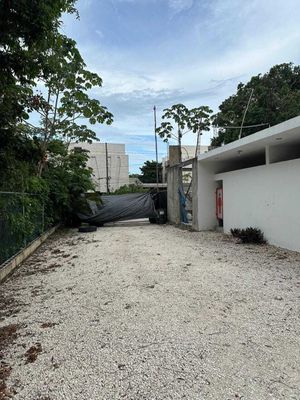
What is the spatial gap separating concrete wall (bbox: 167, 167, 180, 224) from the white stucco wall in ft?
11.7

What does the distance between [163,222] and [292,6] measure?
9442 millimetres

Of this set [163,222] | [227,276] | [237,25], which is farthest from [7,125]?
[163,222]

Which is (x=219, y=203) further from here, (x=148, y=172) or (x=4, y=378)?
(x=148, y=172)

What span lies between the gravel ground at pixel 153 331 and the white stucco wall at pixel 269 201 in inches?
55.1

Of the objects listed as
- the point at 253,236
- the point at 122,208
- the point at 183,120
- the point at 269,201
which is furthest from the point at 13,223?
the point at 183,120

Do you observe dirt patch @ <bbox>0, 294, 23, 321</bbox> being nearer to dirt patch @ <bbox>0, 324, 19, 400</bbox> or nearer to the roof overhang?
dirt patch @ <bbox>0, 324, 19, 400</bbox>

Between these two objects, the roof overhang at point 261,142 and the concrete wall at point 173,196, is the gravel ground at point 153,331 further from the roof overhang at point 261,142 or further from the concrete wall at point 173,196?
the concrete wall at point 173,196

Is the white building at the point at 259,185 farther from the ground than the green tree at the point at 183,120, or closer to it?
closer to it

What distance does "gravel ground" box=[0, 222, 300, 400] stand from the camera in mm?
2277

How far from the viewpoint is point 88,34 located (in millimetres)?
7332

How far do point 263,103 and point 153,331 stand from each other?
72.9 ft

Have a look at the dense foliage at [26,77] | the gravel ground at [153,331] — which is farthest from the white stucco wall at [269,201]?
the dense foliage at [26,77]

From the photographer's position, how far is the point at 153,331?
3162mm

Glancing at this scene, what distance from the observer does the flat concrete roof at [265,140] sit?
20.3ft
